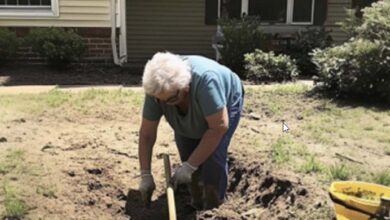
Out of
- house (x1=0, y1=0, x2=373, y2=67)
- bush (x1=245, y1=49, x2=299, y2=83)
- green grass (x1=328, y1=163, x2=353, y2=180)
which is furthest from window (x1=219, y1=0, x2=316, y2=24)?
green grass (x1=328, y1=163, x2=353, y2=180)

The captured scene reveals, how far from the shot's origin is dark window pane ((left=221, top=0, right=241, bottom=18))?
13883 mm

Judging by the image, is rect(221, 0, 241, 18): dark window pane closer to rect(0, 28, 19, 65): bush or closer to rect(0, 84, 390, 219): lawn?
rect(0, 28, 19, 65): bush

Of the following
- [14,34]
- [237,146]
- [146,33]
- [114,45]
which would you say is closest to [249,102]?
[237,146]

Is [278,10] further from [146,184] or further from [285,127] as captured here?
[146,184]

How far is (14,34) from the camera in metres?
11.2

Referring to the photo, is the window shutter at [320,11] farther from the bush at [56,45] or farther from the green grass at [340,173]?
the green grass at [340,173]

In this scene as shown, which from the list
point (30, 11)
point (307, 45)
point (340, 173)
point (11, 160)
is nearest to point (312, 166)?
point (340, 173)

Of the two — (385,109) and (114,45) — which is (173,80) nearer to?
(385,109)

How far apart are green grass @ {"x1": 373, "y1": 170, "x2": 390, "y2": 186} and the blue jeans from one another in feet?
4.17

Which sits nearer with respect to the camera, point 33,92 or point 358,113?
point 358,113

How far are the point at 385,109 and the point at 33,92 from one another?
5.18 meters

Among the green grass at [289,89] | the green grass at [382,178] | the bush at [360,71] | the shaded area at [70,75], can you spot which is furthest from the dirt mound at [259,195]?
the shaded area at [70,75]

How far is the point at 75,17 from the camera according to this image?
11641 millimetres

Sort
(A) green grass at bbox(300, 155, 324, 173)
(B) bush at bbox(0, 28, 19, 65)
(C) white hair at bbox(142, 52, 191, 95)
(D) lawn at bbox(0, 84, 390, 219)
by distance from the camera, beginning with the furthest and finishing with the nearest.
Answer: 1. (B) bush at bbox(0, 28, 19, 65)
2. (A) green grass at bbox(300, 155, 324, 173)
3. (D) lawn at bbox(0, 84, 390, 219)
4. (C) white hair at bbox(142, 52, 191, 95)
